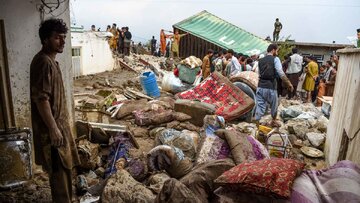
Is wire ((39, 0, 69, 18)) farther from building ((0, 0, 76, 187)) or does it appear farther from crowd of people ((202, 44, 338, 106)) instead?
crowd of people ((202, 44, 338, 106))

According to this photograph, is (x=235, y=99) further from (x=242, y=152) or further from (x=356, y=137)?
(x=356, y=137)

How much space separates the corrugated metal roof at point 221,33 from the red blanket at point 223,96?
9816 millimetres

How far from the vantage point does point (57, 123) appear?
2.61 metres

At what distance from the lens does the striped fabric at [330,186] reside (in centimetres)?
197

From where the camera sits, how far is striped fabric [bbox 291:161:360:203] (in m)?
1.97

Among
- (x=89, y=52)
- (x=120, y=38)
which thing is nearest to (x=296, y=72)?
(x=89, y=52)

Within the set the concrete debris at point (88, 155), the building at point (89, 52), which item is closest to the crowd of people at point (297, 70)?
the building at point (89, 52)

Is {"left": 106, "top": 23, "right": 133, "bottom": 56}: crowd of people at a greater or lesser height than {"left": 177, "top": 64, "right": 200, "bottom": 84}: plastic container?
greater

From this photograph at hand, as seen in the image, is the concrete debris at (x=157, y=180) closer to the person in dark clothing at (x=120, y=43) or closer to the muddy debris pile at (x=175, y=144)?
the muddy debris pile at (x=175, y=144)

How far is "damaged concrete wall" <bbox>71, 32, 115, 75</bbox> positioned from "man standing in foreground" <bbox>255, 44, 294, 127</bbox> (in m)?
7.53

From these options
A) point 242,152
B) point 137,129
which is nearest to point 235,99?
point 137,129

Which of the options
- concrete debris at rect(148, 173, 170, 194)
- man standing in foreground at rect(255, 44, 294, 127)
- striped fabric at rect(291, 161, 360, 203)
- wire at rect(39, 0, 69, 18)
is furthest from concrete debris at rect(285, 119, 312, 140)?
wire at rect(39, 0, 69, 18)

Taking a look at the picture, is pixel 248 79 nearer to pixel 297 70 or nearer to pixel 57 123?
pixel 297 70

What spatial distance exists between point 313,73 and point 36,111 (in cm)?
895
